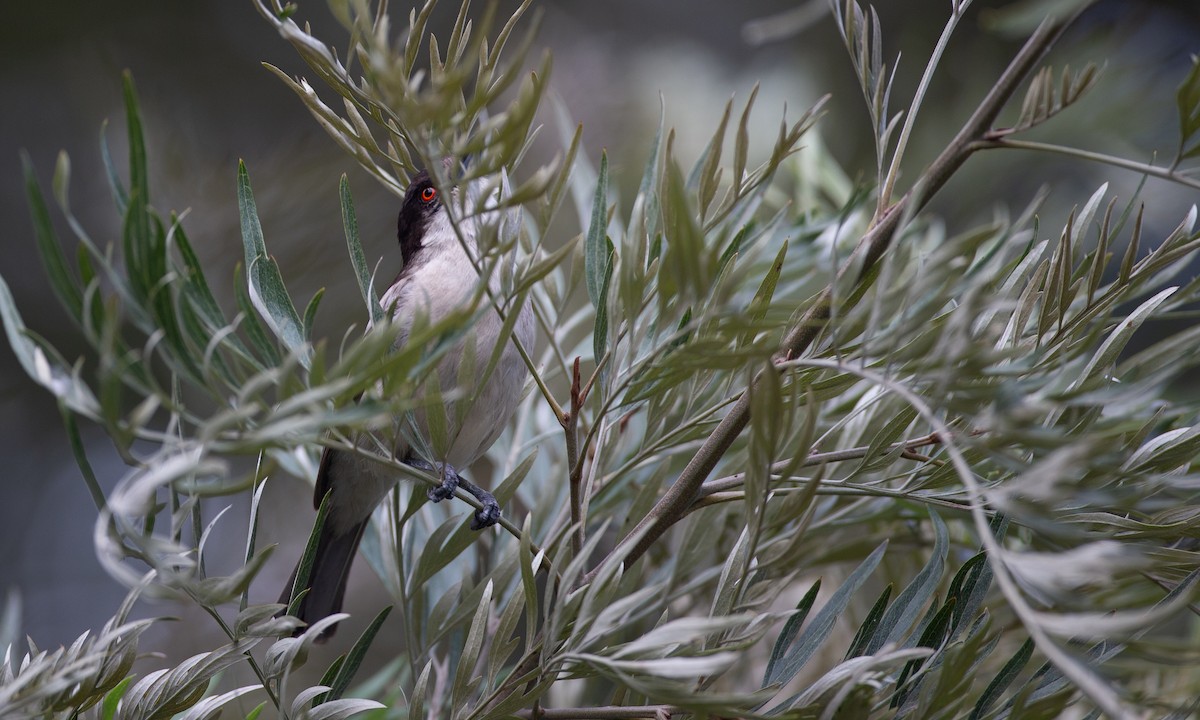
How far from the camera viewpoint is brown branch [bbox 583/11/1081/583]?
662 millimetres

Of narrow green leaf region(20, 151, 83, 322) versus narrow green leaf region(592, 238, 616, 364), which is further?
narrow green leaf region(592, 238, 616, 364)

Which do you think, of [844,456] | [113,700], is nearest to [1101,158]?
[844,456]

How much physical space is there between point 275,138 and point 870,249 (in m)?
2.56

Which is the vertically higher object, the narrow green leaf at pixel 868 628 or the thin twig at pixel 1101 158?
the thin twig at pixel 1101 158

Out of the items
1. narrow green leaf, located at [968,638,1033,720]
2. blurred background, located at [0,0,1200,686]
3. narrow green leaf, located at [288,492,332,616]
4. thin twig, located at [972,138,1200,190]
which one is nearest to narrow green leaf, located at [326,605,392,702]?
narrow green leaf, located at [288,492,332,616]

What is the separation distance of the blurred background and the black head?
0.26 m

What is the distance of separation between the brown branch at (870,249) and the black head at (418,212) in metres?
1.32

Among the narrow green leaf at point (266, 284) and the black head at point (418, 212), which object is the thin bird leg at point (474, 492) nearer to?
the narrow green leaf at point (266, 284)

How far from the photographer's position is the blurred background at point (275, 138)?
224 cm

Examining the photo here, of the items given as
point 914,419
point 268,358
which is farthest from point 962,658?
point 268,358

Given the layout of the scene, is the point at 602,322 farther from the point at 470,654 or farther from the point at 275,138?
the point at 275,138

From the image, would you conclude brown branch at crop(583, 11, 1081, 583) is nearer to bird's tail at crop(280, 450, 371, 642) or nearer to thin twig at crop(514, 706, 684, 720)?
thin twig at crop(514, 706, 684, 720)

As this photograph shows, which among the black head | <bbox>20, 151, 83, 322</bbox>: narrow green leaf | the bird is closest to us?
<bbox>20, 151, 83, 322</bbox>: narrow green leaf

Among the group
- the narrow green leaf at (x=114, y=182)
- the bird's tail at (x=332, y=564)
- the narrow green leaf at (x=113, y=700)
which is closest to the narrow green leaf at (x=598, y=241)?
the narrow green leaf at (x=114, y=182)
